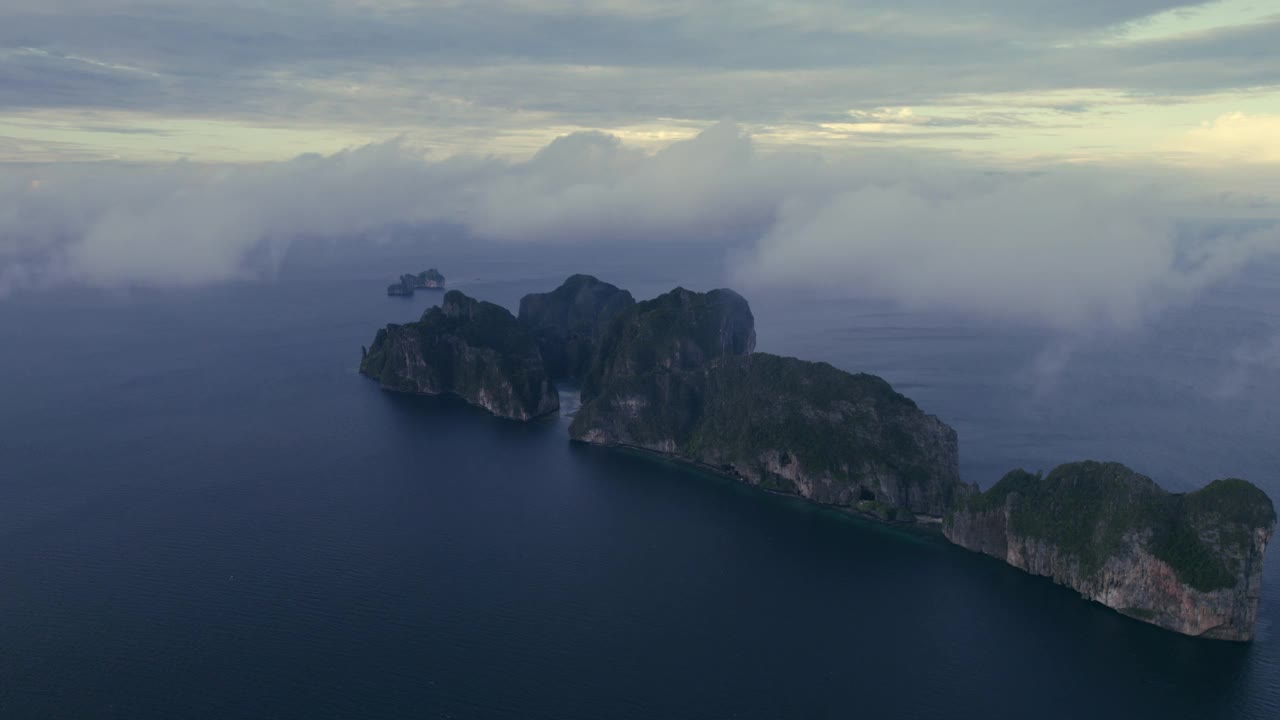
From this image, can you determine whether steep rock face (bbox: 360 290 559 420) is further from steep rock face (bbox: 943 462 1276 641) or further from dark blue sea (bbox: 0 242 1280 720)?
steep rock face (bbox: 943 462 1276 641)

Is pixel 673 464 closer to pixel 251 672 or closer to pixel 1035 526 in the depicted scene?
pixel 1035 526

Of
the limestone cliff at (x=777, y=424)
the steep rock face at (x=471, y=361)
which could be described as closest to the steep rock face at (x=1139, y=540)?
the limestone cliff at (x=777, y=424)

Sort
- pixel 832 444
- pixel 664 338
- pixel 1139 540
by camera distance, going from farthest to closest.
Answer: pixel 664 338 < pixel 832 444 < pixel 1139 540

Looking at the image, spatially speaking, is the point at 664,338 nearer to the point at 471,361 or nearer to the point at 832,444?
the point at 471,361

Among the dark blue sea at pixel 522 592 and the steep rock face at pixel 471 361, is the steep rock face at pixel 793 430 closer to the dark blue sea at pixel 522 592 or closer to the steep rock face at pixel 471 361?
the dark blue sea at pixel 522 592

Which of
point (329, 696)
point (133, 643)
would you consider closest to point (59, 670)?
point (133, 643)

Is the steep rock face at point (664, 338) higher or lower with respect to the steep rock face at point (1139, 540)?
higher

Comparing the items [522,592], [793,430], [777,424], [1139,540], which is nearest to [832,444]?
[793,430]
